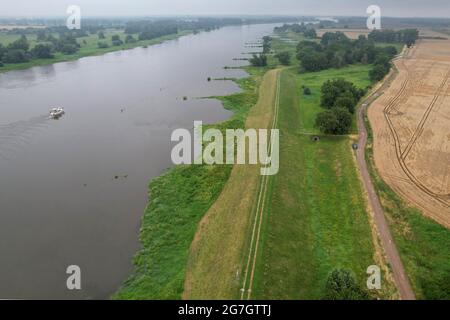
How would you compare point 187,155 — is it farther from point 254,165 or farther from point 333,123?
point 333,123

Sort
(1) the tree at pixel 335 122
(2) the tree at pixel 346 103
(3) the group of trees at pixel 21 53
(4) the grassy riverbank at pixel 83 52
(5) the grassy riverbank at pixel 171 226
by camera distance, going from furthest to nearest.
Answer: (3) the group of trees at pixel 21 53 → (4) the grassy riverbank at pixel 83 52 → (2) the tree at pixel 346 103 → (1) the tree at pixel 335 122 → (5) the grassy riverbank at pixel 171 226

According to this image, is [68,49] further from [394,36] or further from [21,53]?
[394,36]

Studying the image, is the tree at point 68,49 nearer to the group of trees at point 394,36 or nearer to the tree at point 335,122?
the tree at point 335,122

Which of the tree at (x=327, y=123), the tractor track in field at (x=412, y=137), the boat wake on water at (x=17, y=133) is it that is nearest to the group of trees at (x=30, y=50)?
the boat wake on water at (x=17, y=133)

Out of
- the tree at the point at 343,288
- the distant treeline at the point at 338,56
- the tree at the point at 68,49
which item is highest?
A: the tree at the point at 68,49

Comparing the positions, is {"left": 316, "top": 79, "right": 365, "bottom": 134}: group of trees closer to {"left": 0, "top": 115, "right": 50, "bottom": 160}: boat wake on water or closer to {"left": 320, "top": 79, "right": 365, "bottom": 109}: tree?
{"left": 320, "top": 79, "right": 365, "bottom": 109}: tree

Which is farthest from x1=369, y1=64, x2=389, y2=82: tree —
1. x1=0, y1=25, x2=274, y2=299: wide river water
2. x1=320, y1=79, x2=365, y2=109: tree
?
x1=0, y1=25, x2=274, y2=299: wide river water
